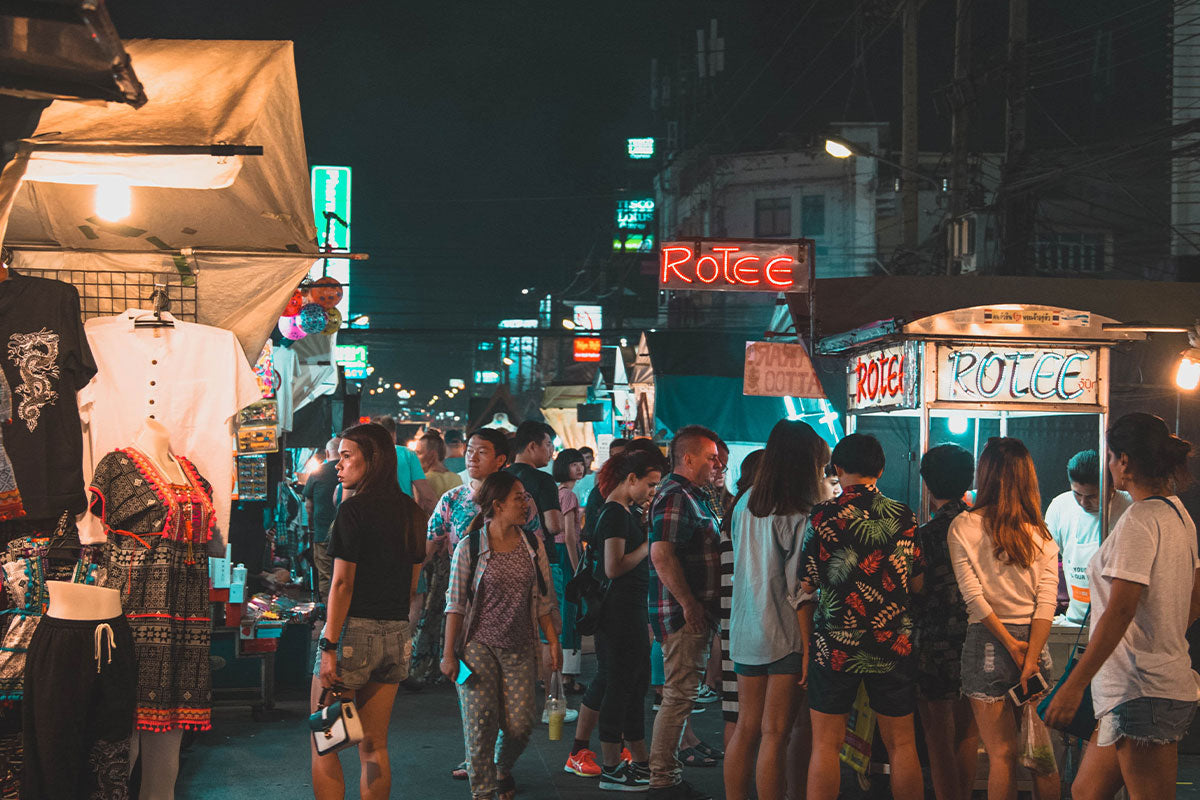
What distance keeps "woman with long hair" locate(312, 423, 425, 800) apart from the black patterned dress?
1.98 ft

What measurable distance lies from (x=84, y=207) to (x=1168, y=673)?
5150 millimetres

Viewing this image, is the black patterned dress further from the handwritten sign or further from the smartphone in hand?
the handwritten sign

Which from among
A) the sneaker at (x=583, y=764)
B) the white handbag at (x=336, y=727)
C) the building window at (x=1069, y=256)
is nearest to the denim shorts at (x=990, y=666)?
the sneaker at (x=583, y=764)

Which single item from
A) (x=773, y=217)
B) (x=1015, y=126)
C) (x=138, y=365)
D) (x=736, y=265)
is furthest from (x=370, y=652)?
(x=773, y=217)

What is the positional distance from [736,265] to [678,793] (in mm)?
4415

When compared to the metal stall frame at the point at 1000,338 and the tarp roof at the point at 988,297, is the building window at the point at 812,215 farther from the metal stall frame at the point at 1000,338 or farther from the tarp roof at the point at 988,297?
the metal stall frame at the point at 1000,338

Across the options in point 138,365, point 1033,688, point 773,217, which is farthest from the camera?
point 773,217

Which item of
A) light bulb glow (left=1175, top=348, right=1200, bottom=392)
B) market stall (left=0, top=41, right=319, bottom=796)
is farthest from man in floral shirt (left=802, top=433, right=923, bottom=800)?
light bulb glow (left=1175, top=348, right=1200, bottom=392)

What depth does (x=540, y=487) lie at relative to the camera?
8688 millimetres

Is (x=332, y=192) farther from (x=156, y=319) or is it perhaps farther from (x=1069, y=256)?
(x=156, y=319)

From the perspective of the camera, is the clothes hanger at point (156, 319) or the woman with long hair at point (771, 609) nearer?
the clothes hanger at point (156, 319)

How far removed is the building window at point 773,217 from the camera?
128ft

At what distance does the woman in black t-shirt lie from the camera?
678cm

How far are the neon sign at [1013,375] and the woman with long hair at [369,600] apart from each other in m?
3.90
